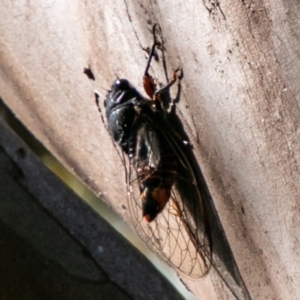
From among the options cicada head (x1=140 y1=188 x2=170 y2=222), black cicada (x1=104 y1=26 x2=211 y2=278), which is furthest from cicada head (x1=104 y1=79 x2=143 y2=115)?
cicada head (x1=140 y1=188 x2=170 y2=222)

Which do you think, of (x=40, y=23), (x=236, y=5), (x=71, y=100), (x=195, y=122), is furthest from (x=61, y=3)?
(x=236, y=5)

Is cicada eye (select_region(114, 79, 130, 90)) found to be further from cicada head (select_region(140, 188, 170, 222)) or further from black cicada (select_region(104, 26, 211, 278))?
cicada head (select_region(140, 188, 170, 222))

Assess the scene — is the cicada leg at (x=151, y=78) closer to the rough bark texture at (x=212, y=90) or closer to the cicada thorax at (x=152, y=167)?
the rough bark texture at (x=212, y=90)

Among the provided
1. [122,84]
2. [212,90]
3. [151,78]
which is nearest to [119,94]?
[122,84]

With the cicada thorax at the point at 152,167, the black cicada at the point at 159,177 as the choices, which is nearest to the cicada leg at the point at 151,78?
the black cicada at the point at 159,177

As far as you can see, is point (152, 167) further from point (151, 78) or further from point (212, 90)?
point (212, 90)

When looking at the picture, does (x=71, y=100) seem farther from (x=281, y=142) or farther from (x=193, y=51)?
(x=281, y=142)

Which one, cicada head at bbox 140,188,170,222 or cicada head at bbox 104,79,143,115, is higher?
cicada head at bbox 104,79,143,115
